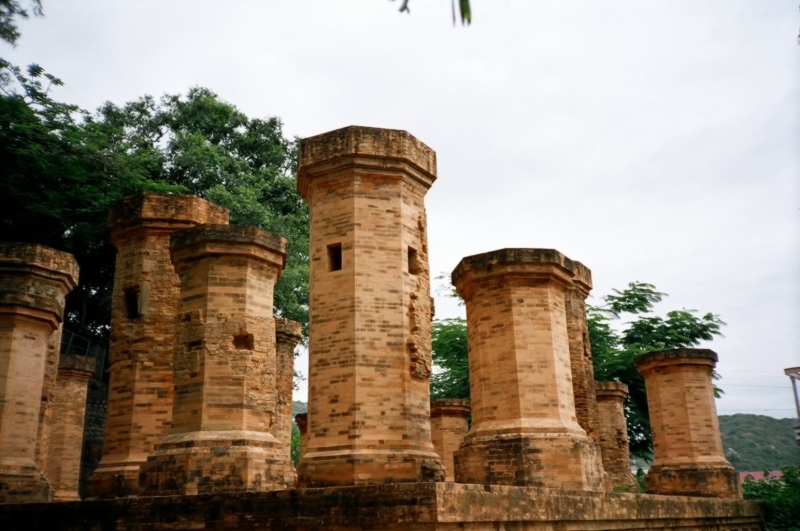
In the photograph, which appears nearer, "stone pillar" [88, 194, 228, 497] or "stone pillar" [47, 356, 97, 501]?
"stone pillar" [88, 194, 228, 497]

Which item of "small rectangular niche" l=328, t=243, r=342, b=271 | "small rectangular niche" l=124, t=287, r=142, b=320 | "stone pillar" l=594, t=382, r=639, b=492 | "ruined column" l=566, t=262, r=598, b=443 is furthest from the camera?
"stone pillar" l=594, t=382, r=639, b=492

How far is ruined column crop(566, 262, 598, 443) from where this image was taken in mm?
15055

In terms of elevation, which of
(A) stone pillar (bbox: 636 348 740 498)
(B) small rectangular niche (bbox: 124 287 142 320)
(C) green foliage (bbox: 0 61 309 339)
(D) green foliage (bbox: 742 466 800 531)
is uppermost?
(C) green foliage (bbox: 0 61 309 339)

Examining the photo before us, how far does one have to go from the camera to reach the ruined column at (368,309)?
10.0 m

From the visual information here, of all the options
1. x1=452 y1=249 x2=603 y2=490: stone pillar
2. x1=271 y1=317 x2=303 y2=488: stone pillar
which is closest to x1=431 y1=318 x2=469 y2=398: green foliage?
x1=271 y1=317 x2=303 y2=488: stone pillar

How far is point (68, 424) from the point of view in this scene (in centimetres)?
1883

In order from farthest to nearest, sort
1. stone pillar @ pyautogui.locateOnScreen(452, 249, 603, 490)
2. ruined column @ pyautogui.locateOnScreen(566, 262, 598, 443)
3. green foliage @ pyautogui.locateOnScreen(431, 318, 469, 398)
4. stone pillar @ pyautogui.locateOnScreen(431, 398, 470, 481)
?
1. green foliage @ pyautogui.locateOnScreen(431, 318, 469, 398)
2. stone pillar @ pyautogui.locateOnScreen(431, 398, 470, 481)
3. ruined column @ pyautogui.locateOnScreen(566, 262, 598, 443)
4. stone pillar @ pyautogui.locateOnScreen(452, 249, 603, 490)

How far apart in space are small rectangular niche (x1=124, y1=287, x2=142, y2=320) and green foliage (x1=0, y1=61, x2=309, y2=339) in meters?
9.39

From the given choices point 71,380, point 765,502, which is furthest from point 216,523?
point 765,502

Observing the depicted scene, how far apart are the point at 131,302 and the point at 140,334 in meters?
0.65

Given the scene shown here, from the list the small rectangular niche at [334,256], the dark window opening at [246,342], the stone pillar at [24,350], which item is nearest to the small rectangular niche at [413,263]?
the small rectangular niche at [334,256]

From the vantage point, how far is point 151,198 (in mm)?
12734

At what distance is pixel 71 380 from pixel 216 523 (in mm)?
12578

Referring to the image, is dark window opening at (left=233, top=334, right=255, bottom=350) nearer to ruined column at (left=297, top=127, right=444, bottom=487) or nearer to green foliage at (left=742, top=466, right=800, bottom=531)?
ruined column at (left=297, top=127, right=444, bottom=487)
